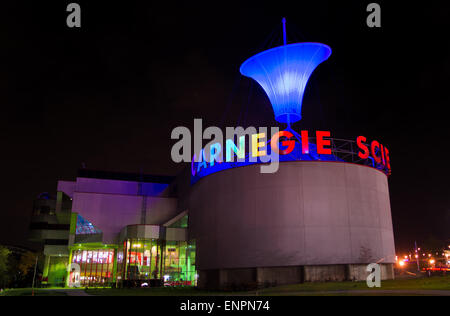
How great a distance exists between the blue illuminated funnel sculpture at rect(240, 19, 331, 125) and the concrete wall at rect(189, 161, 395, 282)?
687 cm

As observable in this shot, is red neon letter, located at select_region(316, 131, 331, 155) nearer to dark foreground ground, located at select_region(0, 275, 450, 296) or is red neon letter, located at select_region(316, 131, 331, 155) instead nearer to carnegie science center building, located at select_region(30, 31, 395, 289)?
carnegie science center building, located at select_region(30, 31, 395, 289)

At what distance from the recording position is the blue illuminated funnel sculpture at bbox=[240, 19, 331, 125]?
4106 centimetres

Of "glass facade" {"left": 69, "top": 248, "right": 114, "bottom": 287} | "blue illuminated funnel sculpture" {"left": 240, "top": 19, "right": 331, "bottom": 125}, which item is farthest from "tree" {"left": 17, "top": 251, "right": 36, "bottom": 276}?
"blue illuminated funnel sculpture" {"left": 240, "top": 19, "right": 331, "bottom": 125}

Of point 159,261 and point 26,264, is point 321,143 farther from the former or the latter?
point 26,264

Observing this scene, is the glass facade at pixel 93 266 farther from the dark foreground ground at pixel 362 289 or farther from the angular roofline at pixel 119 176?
the dark foreground ground at pixel 362 289

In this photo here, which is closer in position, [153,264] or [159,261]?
[153,264]

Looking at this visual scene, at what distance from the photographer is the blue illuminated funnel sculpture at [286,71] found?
41.1 m

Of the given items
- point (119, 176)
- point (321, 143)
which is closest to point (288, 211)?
point (321, 143)

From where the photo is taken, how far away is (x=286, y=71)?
41.9 meters

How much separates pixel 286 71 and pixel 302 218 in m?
15.7

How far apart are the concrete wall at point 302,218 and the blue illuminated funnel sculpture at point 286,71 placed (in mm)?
6867
